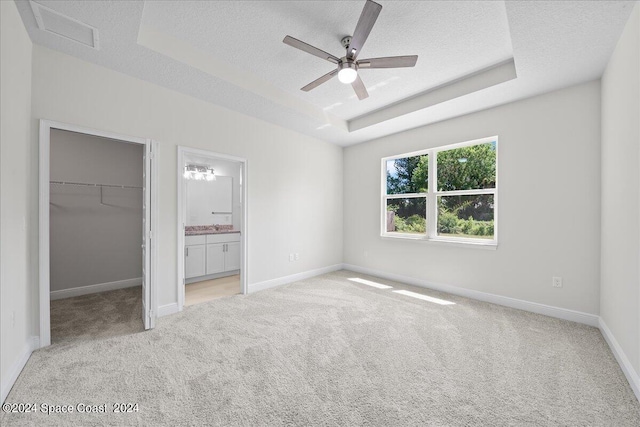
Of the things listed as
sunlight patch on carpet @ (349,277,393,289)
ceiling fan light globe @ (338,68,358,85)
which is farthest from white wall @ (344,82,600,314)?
ceiling fan light globe @ (338,68,358,85)

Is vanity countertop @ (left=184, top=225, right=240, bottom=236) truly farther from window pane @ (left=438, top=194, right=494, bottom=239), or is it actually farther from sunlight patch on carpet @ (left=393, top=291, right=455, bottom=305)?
window pane @ (left=438, top=194, right=494, bottom=239)

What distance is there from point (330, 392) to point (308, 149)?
3892 millimetres

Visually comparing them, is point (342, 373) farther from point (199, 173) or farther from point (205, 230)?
point (199, 173)

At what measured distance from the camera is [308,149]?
4.84 metres

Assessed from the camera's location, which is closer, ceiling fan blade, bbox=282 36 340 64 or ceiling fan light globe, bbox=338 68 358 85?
ceiling fan blade, bbox=282 36 340 64

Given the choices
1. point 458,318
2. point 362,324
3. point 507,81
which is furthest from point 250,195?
point 507,81

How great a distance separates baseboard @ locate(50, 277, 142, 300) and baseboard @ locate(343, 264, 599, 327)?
13.8ft

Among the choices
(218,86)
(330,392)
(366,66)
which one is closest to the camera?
→ (330,392)

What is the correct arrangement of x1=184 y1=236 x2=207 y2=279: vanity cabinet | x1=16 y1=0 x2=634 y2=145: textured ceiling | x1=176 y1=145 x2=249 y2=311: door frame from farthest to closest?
x1=184 y1=236 x2=207 y2=279: vanity cabinet, x1=176 y1=145 x2=249 y2=311: door frame, x1=16 y1=0 x2=634 y2=145: textured ceiling

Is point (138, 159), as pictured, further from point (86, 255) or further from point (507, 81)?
point (507, 81)

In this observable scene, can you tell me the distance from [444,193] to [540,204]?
1188 millimetres

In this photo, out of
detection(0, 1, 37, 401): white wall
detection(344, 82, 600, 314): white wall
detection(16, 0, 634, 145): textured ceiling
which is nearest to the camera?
detection(0, 1, 37, 401): white wall

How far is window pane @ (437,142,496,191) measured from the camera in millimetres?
3635

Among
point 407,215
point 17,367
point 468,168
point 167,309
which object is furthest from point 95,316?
point 468,168
